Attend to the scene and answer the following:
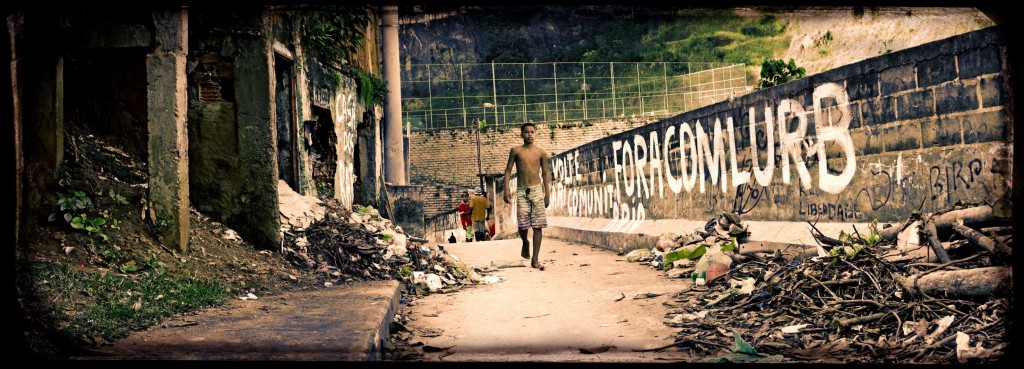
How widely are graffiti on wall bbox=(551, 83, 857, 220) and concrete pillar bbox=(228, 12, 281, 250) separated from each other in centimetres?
480

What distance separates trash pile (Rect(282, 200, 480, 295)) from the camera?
7.16 metres

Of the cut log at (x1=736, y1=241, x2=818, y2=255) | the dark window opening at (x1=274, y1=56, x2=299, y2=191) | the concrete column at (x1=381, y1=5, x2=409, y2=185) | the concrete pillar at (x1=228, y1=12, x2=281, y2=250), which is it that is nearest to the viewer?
the cut log at (x1=736, y1=241, x2=818, y2=255)

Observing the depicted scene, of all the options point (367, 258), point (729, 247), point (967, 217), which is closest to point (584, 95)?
point (729, 247)

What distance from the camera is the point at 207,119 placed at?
703 centimetres

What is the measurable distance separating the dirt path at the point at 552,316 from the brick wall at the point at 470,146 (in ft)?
82.5

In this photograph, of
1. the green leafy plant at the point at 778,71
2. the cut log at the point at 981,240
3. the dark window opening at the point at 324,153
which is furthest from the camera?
the green leafy plant at the point at 778,71

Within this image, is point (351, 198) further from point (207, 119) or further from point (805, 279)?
point (805, 279)

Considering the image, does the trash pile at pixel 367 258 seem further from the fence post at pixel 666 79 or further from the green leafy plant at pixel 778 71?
the fence post at pixel 666 79

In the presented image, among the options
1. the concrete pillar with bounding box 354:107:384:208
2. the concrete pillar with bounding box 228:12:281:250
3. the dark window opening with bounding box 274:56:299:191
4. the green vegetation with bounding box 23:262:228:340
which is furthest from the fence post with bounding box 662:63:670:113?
the green vegetation with bounding box 23:262:228:340

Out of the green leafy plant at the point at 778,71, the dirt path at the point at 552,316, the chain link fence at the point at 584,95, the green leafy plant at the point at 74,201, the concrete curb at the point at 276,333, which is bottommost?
the dirt path at the point at 552,316

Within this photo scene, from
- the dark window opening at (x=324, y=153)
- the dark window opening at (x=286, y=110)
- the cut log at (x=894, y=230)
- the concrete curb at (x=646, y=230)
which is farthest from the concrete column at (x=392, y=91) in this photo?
the cut log at (x=894, y=230)

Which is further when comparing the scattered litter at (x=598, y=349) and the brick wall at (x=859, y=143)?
the brick wall at (x=859, y=143)

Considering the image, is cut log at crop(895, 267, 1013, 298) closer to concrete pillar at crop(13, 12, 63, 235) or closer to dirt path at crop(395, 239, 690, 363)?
dirt path at crop(395, 239, 690, 363)

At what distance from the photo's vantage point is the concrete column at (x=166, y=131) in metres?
5.92
